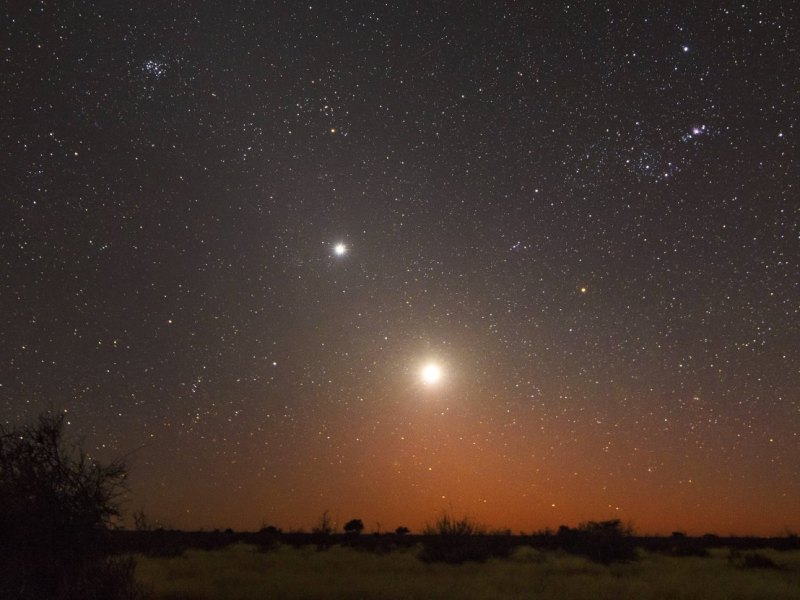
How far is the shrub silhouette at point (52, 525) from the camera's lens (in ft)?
36.3

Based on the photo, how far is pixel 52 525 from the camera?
11516 mm

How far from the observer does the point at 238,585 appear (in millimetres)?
18922

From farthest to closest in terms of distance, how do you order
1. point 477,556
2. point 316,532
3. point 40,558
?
point 316,532 → point 477,556 → point 40,558

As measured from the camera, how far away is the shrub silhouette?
1106 centimetres

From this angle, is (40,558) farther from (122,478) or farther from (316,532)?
(316,532)

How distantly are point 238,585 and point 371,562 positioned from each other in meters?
9.15

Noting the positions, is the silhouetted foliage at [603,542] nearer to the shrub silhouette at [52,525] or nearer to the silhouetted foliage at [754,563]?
the silhouetted foliage at [754,563]

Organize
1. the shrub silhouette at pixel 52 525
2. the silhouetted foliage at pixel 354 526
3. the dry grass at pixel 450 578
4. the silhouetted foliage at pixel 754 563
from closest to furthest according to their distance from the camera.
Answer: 1. the shrub silhouette at pixel 52 525
2. the dry grass at pixel 450 578
3. the silhouetted foliage at pixel 754 563
4. the silhouetted foliage at pixel 354 526

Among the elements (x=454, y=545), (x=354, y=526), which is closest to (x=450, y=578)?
(x=454, y=545)

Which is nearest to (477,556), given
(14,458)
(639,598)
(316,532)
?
(639,598)

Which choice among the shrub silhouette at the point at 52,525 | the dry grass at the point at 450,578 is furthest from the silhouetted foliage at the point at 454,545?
the shrub silhouette at the point at 52,525

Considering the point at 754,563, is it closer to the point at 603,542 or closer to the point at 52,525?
the point at 603,542

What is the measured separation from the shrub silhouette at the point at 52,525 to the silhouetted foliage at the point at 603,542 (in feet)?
74.2

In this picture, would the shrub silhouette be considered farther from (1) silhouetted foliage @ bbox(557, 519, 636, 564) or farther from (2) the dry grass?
(1) silhouetted foliage @ bbox(557, 519, 636, 564)
